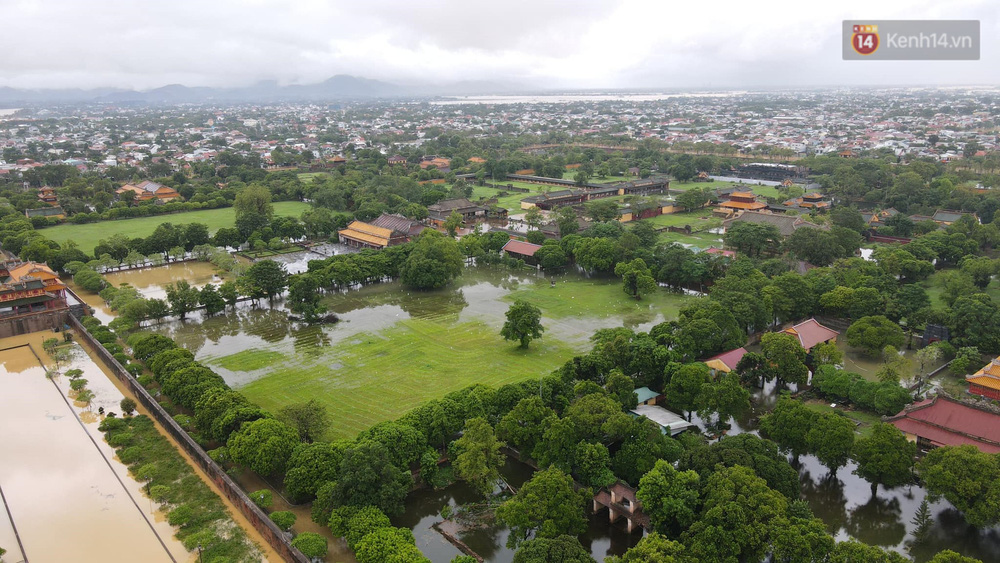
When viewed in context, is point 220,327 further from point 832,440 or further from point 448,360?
point 832,440

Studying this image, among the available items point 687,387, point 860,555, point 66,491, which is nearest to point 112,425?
point 66,491

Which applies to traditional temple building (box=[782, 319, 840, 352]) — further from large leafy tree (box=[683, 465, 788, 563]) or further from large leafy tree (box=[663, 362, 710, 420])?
large leafy tree (box=[683, 465, 788, 563])

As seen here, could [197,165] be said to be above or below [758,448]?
above

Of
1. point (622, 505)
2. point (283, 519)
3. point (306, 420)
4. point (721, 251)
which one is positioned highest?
point (721, 251)

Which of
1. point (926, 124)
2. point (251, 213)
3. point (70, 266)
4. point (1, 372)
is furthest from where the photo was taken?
point (926, 124)

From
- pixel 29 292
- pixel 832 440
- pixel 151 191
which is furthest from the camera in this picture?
pixel 151 191

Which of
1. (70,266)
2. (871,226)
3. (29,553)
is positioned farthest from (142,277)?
(871,226)

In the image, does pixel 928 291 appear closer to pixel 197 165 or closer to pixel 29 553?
pixel 29 553

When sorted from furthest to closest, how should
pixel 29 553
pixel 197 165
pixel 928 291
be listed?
pixel 197 165 < pixel 928 291 < pixel 29 553
